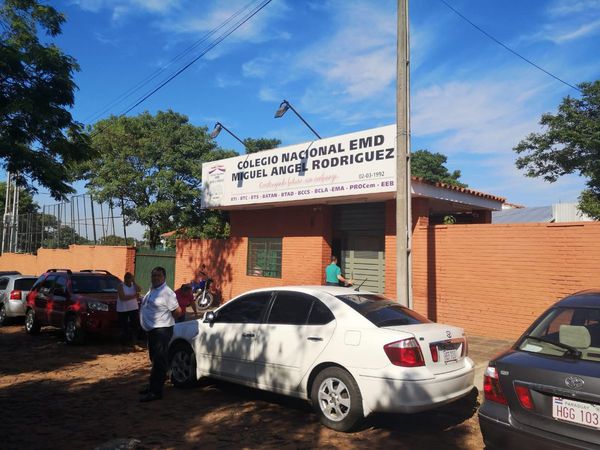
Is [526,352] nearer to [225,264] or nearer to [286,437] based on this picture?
[286,437]

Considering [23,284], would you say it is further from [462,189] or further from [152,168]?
[462,189]

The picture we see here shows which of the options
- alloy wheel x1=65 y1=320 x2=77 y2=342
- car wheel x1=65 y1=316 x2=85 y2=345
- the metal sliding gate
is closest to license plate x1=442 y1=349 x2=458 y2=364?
car wheel x1=65 y1=316 x2=85 y2=345

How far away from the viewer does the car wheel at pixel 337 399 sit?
491 centimetres

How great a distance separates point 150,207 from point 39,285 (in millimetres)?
8453

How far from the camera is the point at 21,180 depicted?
11383 millimetres

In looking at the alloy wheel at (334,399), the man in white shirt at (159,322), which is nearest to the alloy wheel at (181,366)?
the man in white shirt at (159,322)

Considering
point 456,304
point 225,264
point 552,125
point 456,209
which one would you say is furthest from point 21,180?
point 552,125

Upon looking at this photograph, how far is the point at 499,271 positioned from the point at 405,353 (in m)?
5.89

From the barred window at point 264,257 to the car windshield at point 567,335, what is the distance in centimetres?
1111

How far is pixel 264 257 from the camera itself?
15211mm

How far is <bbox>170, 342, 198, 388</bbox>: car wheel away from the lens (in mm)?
6703

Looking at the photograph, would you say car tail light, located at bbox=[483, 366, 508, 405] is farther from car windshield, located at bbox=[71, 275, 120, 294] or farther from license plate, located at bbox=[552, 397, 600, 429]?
car windshield, located at bbox=[71, 275, 120, 294]

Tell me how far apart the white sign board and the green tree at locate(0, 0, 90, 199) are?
4492 mm

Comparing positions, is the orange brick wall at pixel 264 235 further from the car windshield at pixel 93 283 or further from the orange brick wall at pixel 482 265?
the car windshield at pixel 93 283
